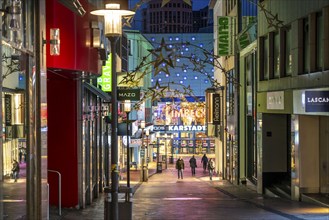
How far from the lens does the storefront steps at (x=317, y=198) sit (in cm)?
1885

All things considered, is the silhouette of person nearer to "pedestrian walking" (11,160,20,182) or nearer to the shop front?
"pedestrian walking" (11,160,20,182)

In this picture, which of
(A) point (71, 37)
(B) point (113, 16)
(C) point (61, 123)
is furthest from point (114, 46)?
(C) point (61, 123)

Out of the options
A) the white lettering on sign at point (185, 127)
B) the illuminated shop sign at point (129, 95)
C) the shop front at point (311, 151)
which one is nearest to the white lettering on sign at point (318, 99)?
the shop front at point (311, 151)

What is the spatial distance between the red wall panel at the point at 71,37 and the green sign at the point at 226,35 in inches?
725

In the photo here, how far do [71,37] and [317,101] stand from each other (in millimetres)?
6812

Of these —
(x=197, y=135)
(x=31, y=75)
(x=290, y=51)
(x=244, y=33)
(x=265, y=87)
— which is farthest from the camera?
(x=197, y=135)

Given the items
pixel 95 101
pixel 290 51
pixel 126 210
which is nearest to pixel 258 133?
pixel 290 51

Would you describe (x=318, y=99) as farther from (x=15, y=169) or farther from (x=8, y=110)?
(x=8, y=110)

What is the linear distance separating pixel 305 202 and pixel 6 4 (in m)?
13.5

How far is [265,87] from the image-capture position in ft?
85.9

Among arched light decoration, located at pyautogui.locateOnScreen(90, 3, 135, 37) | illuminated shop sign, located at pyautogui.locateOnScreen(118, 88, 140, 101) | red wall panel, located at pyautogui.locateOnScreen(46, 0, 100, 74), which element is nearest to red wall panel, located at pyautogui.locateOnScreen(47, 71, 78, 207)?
red wall panel, located at pyautogui.locateOnScreen(46, 0, 100, 74)

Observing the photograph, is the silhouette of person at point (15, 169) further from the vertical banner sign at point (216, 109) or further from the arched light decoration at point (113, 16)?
the vertical banner sign at point (216, 109)

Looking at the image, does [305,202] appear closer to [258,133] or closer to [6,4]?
[258,133]

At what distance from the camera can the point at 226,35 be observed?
35.6m
